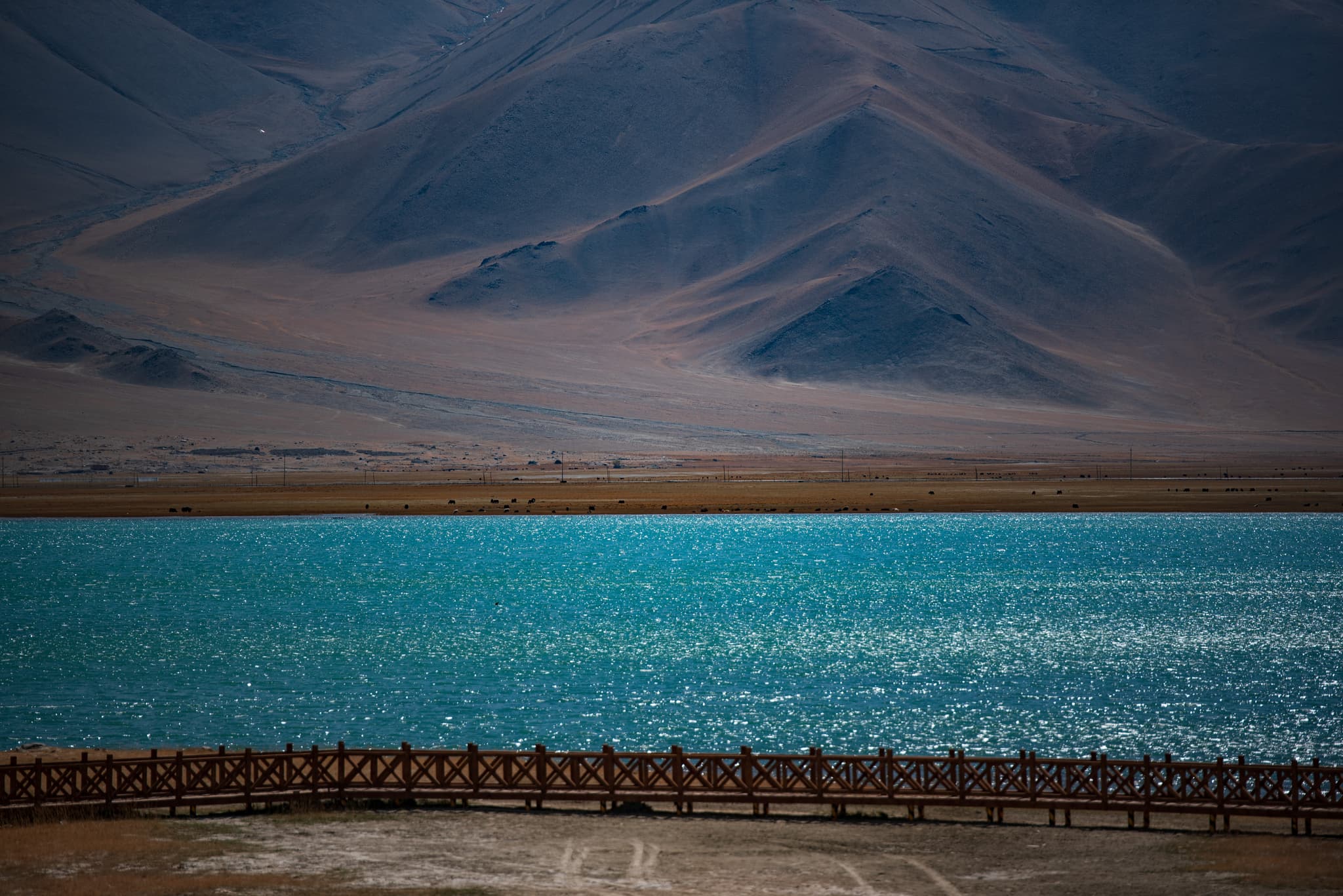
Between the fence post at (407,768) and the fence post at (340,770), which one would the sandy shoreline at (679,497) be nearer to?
the fence post at (340,770)

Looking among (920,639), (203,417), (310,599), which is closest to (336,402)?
(203,417)

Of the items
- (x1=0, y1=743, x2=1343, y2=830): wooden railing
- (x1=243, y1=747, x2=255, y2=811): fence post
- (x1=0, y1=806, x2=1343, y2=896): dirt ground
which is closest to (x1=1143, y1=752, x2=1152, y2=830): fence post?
(x1=0, y1=743, x2=1343, y2=830): wooden railing

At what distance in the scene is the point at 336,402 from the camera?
573 feet

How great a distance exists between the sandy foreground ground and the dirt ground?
66.4 meters

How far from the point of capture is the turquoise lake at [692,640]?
1326 inches

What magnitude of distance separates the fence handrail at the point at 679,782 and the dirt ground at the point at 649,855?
39 cm

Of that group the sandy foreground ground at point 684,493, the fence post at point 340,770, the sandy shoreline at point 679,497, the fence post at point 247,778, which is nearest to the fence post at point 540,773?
the fence post at point 340,770

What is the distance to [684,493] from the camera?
106 metres

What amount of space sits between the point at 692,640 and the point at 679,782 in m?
22.5

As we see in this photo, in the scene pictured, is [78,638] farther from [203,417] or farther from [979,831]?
[203,417]

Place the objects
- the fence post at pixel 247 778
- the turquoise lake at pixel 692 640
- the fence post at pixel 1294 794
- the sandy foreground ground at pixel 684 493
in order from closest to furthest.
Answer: the fence post at pixel 1294 794
the fence post at pixel 247 778
the turquoise lake at pixel 692 640
the sandy foreground ground at pixel 684 493

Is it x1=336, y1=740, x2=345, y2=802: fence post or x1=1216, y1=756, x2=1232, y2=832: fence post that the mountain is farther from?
x1=1216, y1=756, x2=1232, y2=832: fence post

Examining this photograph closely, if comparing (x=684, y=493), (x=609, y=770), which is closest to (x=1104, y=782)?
(x=609, y=770)

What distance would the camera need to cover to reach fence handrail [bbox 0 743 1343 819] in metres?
23.9
